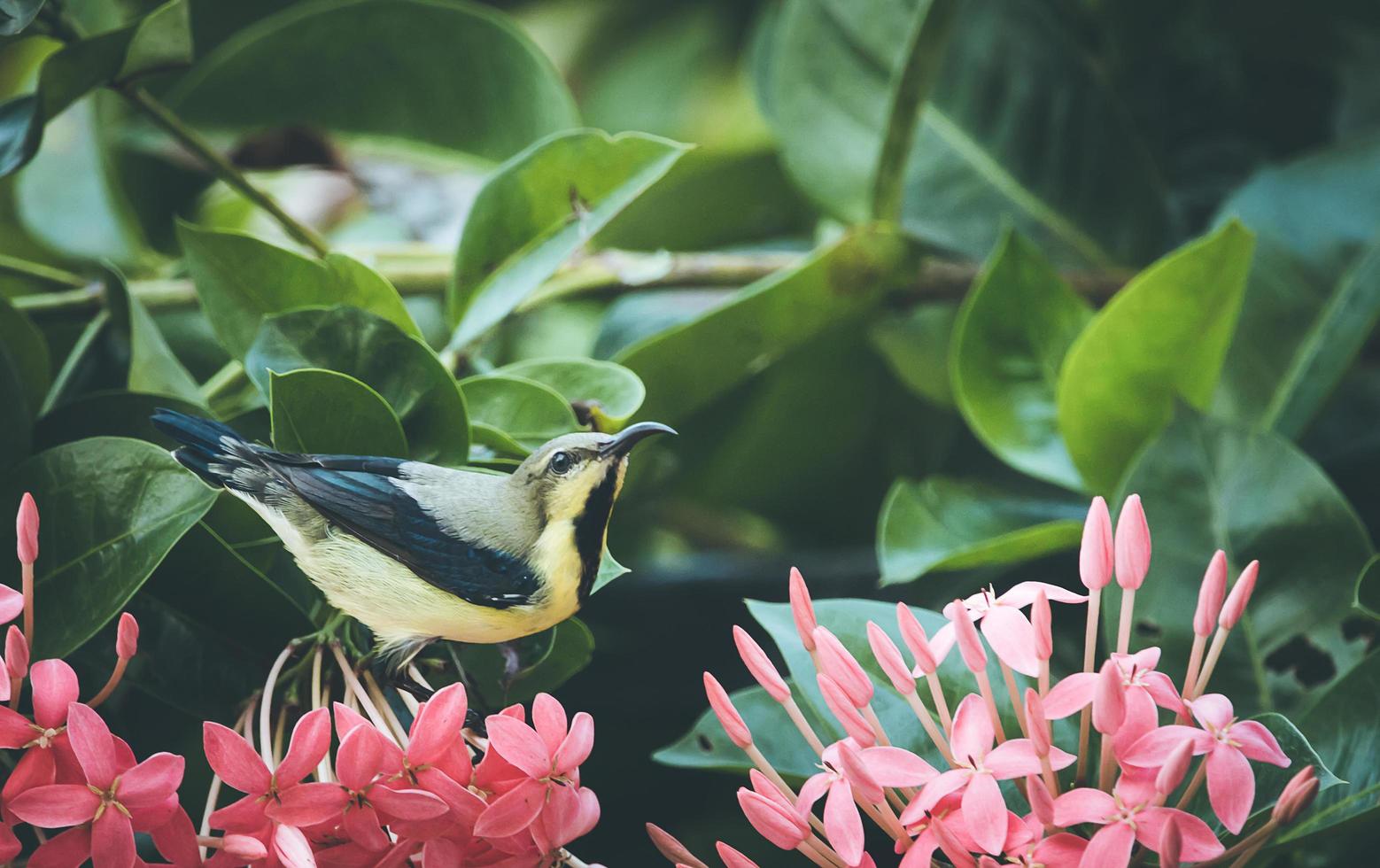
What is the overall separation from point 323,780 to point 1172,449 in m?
0.36

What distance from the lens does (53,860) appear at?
0.98ft

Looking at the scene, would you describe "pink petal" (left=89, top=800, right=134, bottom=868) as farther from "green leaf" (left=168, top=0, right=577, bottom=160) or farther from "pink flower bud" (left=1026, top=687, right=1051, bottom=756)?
"green leaf" (left=168, top=0, right=577, bottom=160)

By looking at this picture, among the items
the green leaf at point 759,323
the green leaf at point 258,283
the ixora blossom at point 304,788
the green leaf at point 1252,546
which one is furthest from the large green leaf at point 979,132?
the ixora blossom at point 304,788

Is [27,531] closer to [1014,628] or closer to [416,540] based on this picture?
[416,540]

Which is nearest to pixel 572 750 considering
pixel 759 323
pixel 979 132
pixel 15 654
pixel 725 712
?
pixel 725 712

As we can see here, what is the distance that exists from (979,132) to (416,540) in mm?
558

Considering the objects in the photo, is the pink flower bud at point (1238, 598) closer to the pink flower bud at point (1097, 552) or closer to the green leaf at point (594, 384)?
the pink flower bud at point (1097, 552)

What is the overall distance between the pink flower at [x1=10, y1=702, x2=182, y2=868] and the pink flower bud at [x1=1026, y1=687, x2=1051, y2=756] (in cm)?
23

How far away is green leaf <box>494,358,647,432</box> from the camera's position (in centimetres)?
39

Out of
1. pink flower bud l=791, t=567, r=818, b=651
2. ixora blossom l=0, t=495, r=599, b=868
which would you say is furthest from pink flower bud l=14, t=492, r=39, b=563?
pink flower bud l=791, t=567, r=818, b=651

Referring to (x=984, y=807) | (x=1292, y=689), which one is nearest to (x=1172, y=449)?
(x=1292, y=689)

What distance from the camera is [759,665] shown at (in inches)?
13.1

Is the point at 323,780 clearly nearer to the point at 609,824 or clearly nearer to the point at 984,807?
the point at 984,807

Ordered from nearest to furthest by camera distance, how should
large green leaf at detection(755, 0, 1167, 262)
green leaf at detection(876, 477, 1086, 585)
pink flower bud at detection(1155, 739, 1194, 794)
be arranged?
pink flower bud at detection(1155, 739, 1194, 794) < green leaf at detection(876, 477, 1086, 585) < large green leaf at detection(755, 0, 1167, 262)
